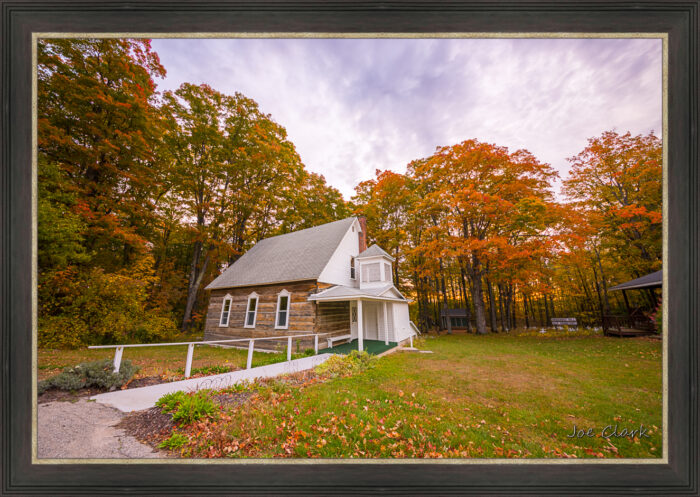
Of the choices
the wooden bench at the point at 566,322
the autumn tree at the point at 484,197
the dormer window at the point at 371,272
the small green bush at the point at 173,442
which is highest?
the autumn tree at the point at 484,197

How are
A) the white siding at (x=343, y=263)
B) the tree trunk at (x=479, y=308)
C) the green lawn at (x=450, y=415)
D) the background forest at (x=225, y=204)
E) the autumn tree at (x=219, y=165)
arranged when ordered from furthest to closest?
the tree trunk at (x=479, y=308) → the autumn tree at (x=219, y=165) → the white siding at (x=343, y=263) → the background forest at (x=225, y=204) → the green lawn at (x=450, y=415)

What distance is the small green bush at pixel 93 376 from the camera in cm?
371

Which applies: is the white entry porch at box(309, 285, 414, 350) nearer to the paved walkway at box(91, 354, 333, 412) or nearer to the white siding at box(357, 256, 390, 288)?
the white siding at box(357, 256, 390, 288)

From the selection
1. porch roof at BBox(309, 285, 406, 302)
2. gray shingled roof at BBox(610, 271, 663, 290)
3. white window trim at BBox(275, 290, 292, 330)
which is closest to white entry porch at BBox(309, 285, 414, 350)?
porch roof at BBox(309, 285, 406, 302)

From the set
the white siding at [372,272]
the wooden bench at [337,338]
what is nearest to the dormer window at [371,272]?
the white siding at [372,272]

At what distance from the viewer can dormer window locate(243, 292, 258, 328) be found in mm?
11000

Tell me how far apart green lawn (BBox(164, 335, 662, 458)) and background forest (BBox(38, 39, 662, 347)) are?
2145 mm

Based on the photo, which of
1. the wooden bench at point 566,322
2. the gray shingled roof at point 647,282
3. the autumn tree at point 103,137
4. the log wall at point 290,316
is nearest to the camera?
the gray shingled roof at point 647,282

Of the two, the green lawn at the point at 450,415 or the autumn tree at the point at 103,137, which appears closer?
the green lawn at the point at 450,415

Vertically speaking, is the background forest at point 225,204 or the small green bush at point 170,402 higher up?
the background forest at point 225,204

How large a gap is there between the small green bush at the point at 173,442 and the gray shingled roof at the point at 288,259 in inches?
269
